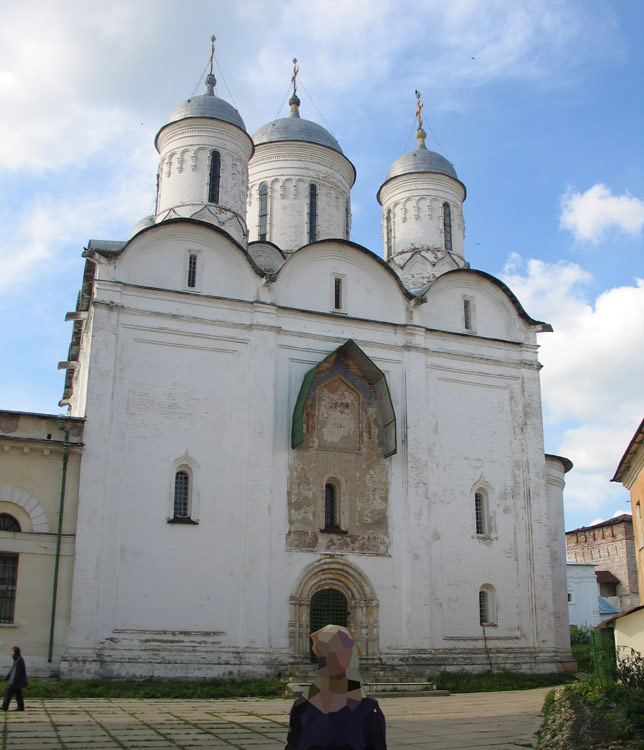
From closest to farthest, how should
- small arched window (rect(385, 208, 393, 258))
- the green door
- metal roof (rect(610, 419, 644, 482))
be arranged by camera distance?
metal roof (rect(610, 419, 644, 482))
the green door
small arched window (rect(385, 208, 393, 258))

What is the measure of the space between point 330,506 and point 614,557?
22557 mm

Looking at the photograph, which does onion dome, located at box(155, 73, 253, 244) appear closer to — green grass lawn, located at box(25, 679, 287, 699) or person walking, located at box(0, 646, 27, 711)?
green grass lawn, located at box(25, 679, 287, 699)

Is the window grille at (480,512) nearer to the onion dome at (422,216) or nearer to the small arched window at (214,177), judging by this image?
the onion dome at (422,216)

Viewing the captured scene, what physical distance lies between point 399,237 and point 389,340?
5184 millimetres

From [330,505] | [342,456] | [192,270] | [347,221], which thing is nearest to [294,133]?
[347,221]

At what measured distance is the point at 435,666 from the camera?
16547 mm

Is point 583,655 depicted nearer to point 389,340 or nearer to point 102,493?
point 389,340

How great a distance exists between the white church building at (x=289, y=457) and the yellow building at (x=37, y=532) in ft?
1.15

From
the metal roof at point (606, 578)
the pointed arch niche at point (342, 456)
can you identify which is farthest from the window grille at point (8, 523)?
the metal roof at point (606, 578)

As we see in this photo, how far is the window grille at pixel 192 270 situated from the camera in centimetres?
1722

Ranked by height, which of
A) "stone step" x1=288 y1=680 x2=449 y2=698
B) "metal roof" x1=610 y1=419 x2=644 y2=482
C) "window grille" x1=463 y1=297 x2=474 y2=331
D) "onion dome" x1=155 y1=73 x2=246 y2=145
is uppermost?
"onion dome" x1=155 y1=73 x2=246 y2=145

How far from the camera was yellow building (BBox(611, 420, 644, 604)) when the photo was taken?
49.0 ft

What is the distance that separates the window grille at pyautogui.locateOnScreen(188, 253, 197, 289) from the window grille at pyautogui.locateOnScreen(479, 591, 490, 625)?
9101mm

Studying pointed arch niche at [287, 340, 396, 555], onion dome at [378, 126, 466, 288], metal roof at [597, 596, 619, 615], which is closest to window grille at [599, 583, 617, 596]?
metal roof at [597, 596, 619, 615]
